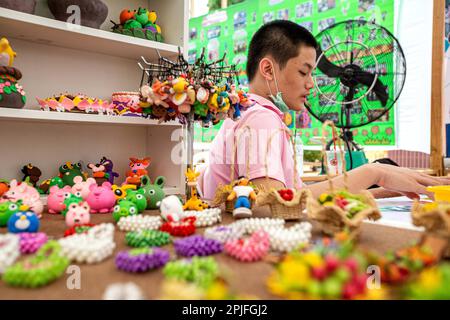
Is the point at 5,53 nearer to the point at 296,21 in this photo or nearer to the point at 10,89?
the point at 10,89

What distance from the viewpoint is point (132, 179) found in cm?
117

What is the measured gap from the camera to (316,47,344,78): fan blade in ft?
5.99

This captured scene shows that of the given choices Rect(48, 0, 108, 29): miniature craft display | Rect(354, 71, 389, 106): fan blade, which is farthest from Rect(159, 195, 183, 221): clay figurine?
Rect(354, 71, 389, 106): fan blade

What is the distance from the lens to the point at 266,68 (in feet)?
4.31

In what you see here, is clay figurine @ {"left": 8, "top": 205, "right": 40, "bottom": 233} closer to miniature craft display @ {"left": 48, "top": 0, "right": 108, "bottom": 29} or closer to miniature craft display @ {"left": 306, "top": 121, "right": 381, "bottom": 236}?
miniature craft display @ {"left": 306, "top": 121, "right": 381, "bottom": 236}

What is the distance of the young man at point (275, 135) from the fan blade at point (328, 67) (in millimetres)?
525

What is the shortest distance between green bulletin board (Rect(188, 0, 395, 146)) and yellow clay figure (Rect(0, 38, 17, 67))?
1.15 m

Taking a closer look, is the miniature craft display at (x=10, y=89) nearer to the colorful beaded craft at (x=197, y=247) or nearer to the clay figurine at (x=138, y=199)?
the clay figurine at (x=138, y=199)

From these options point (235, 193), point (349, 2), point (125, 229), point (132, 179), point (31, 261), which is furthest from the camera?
point (349, 2)
